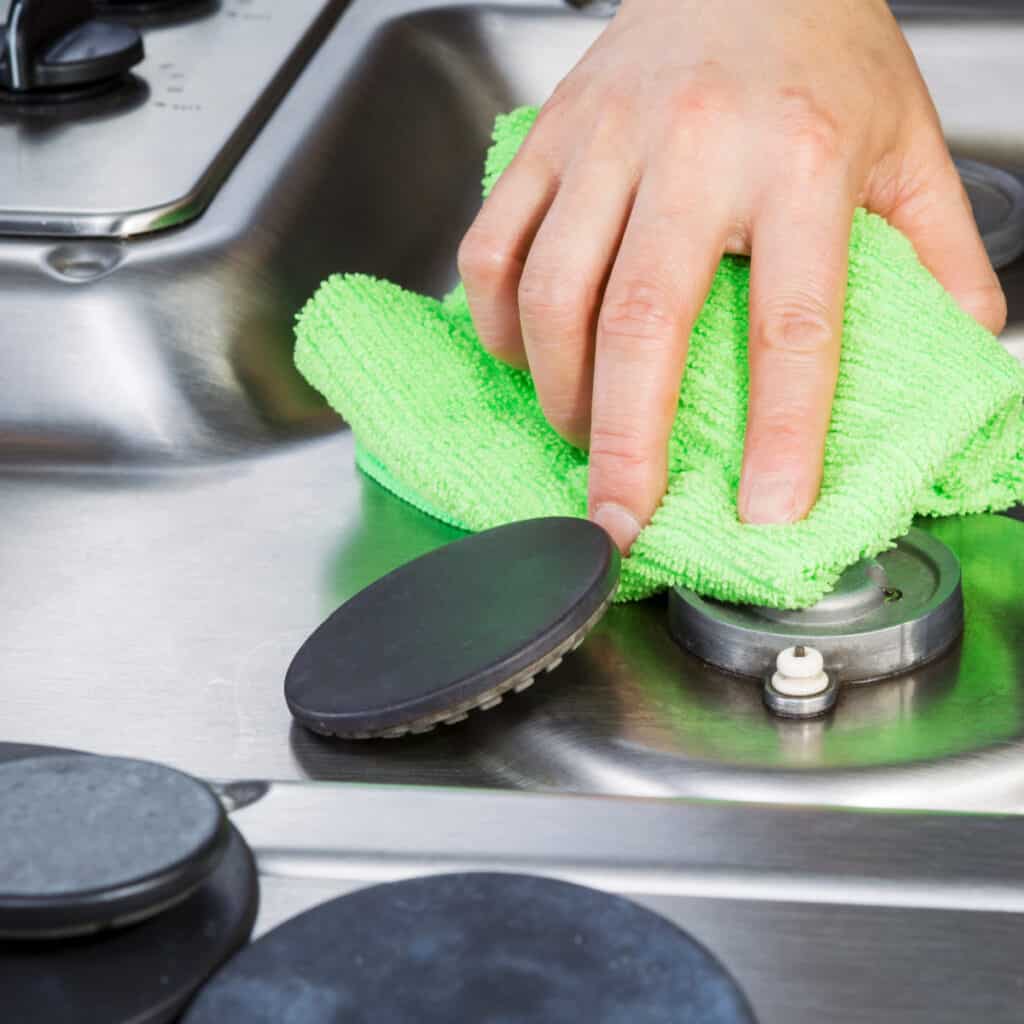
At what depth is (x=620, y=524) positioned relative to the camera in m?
0.52

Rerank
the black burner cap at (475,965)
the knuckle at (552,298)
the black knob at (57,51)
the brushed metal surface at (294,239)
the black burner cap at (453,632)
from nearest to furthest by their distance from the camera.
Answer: the black burner cap at (475,965)
the black burner cap at (453,632)
the knuckle at (552,298)
the brushed metal surface at (294,239)
the black knob at (57,51)

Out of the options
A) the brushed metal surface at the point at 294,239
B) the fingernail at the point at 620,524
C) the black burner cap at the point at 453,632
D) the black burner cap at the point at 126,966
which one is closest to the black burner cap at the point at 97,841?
the black burner cap at the point at 126,966

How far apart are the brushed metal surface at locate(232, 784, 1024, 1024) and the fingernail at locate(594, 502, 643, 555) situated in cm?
17

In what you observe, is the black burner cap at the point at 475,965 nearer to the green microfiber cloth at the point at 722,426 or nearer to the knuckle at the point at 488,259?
the green microfiber cloth at the point at 722,426

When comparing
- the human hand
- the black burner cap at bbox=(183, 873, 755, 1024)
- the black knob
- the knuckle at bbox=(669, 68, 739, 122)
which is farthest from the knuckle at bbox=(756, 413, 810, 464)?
the black knob

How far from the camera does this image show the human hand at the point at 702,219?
515mm

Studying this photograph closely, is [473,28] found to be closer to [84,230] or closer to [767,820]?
[84,230]

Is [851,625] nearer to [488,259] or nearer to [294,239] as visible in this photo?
[488,259]

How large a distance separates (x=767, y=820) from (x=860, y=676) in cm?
13

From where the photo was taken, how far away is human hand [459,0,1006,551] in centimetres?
51

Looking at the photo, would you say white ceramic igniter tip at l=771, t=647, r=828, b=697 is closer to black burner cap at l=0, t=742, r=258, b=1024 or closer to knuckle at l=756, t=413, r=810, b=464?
knuckle at l=756, t=413, r=810, b=464

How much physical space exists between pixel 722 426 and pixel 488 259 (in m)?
0.10

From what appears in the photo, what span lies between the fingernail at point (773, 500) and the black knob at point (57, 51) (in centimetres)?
44

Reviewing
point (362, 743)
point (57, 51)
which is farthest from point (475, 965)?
point (57, 51)
